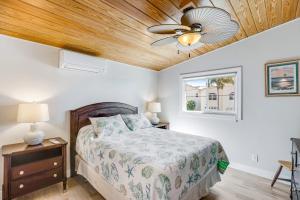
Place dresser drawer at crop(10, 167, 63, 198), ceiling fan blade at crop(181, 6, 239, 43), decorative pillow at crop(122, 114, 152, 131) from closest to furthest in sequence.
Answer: ceiling fan blade at crop(181, 6, 239, 43), dresser drawer at crop(10, 167, 63, 198), decorative pillow at crop(122, 114, 152, 131)

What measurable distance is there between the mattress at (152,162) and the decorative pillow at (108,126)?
96 millimetres

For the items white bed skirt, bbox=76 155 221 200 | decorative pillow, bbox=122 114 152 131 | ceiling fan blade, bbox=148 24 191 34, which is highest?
ceiling fan blade, bbox=148 24 191 34

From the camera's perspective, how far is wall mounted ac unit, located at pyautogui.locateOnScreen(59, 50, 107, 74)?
2619 mm

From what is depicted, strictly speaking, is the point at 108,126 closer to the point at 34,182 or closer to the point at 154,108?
the point at 34,182

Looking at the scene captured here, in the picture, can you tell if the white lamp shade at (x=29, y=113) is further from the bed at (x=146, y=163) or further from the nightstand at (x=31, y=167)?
the bed at (x=146, y=163)

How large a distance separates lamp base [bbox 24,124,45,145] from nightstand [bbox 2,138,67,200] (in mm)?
64

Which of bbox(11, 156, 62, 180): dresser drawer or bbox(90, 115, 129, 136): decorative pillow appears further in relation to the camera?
bbox(90, 115, 129, 136): decorative pillow

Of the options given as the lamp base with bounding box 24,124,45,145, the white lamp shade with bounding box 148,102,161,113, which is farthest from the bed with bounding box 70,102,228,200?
the white lamp shade with bounding box 148,102,161,113

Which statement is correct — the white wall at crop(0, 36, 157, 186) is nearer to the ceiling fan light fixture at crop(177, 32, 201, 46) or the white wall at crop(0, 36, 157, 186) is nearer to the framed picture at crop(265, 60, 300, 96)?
the ceiling fan light fixture at crop(177, 32, 201, 46)

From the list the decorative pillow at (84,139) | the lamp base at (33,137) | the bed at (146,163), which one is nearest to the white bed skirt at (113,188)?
the bed at (146,163)

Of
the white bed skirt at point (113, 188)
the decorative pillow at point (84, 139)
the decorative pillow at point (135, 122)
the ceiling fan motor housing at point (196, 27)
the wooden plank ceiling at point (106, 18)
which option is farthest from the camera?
the decorative pillow at point (135, 122)

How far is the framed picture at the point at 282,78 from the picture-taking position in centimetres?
251

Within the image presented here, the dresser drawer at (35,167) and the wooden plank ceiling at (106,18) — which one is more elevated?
the wooden plank ceiling at (106,18)

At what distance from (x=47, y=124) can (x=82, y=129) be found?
20.9 inches
